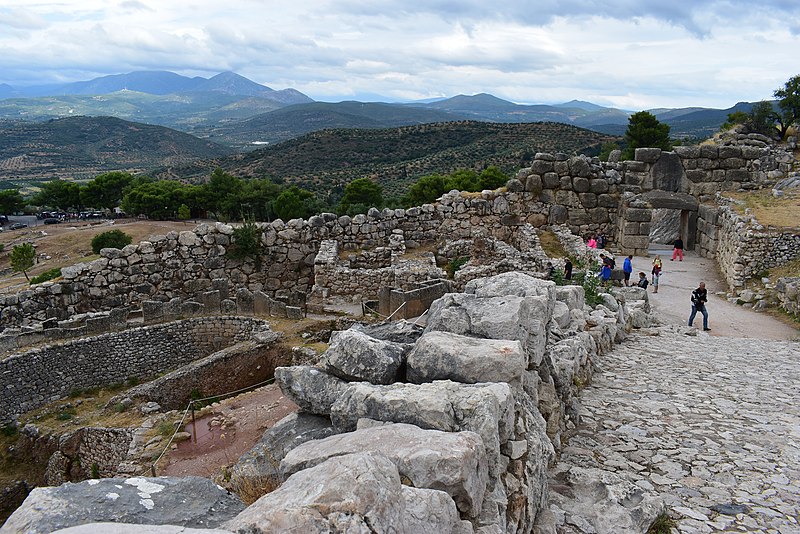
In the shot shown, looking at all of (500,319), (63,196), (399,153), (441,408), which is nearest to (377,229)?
(500,319)

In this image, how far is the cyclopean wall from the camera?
14.0 meters

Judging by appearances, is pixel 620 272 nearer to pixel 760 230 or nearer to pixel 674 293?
pixel 674 293

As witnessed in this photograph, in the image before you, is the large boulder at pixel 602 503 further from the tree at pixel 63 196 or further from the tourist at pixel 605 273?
the tree at pixel 63 196

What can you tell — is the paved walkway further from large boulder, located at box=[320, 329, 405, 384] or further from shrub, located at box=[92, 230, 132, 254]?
shrub, located at box=[92, 230, 132, 254]

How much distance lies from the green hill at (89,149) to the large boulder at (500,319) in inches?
4754

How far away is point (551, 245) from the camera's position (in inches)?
667

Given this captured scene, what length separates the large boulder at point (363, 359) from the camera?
4.23 metres

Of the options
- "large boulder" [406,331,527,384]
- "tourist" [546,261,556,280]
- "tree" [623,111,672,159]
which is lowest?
"tourist" [546,261,556,280]

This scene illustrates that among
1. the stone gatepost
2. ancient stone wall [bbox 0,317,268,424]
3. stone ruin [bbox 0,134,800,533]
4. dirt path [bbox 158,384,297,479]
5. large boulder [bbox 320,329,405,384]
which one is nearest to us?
stone ruin [bbox 0,134,800,533]

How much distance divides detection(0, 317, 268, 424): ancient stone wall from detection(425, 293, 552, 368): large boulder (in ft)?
30.1

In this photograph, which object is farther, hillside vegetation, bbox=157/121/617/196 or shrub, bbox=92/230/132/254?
hillside vegetation, bbox=157/121/617/196

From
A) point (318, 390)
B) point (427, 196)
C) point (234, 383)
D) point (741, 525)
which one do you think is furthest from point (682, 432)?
point (427, 196)

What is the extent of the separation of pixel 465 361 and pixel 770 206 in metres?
17.7

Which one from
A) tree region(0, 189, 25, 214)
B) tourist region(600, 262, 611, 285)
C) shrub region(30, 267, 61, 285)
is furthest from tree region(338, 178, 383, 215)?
tree region(0, 189, 25, 214)
